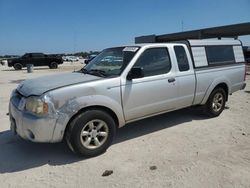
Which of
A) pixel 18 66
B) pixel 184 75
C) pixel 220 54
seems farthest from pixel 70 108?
pixel 18 66

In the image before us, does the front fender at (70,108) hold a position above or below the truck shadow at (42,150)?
above

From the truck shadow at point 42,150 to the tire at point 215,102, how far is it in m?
0.59

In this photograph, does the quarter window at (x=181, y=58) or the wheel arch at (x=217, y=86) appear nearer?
the quarter window at (x=181, y=58)

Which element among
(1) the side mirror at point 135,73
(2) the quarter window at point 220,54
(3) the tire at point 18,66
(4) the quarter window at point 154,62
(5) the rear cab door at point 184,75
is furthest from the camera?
(3) the tire at point 18,66

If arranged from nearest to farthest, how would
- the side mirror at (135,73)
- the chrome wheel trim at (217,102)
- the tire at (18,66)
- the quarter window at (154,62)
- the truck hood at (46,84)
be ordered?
the truck hood at (46,84)
the side mirror at (135,73)
the quarter window at (154,62)
the chrome wheel trim at (217,102)
the tire at (18,66)

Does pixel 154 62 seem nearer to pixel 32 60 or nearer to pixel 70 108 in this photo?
pixel 70 108

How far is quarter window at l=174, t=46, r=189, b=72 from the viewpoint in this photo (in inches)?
238

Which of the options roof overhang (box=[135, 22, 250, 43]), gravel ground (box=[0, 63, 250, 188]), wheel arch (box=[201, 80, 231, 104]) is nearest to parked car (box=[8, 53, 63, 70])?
roof overhang (box=[135, 22, 250, 43])

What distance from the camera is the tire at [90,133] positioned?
4539 millimetres

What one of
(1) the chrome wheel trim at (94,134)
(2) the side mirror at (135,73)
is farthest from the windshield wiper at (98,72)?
(1) the chrome wheel trim at (94,134)

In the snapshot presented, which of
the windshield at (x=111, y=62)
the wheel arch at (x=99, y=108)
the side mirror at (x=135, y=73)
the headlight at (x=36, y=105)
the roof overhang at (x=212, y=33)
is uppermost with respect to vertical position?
the roof overhang at (x=212, y=33)

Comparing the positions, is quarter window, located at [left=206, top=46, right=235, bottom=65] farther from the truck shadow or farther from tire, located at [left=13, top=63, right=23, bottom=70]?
tire, located at [left=13, top=63, right=23, bottom=70]

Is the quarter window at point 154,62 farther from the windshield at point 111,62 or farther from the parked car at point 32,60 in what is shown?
the parked car at point 32,60

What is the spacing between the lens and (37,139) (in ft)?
14.5
